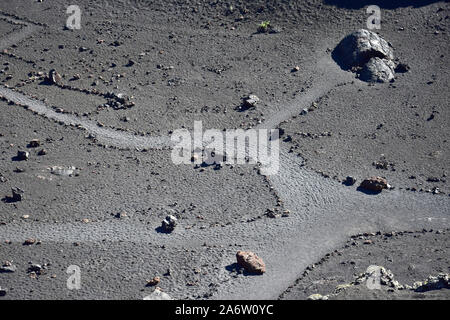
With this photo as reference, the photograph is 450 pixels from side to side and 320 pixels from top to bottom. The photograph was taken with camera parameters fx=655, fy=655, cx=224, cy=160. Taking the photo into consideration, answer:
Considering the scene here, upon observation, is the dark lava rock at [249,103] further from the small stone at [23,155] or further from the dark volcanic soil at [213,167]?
the small stone at [23,155]

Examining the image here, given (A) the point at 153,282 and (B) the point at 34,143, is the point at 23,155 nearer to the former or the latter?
(B) the point at 34,143

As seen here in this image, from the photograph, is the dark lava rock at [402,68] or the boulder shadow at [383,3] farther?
the boulder shadow at [383,3]

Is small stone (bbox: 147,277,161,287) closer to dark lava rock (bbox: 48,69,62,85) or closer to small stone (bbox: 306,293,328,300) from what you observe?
small stone (bbox: 306,293,328,300)

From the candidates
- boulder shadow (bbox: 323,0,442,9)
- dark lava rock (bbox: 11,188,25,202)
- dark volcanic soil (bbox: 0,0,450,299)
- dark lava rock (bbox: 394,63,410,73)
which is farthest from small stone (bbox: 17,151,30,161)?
boulder shadow (bbox: 323,0,442,9)

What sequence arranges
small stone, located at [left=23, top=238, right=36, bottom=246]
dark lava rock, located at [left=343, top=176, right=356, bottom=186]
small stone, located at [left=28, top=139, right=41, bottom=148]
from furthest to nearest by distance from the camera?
small stone, located at [left=28, top=139, right=41, bottom=148], dark lava rock, located at [left=343, top=176, right=356, bottom=186], small stone, located at [left=23, top=238, right=36, bottom=246]

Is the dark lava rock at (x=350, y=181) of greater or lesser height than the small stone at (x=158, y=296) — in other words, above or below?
above

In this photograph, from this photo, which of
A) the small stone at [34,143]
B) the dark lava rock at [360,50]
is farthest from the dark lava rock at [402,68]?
the small stone at [34,143]

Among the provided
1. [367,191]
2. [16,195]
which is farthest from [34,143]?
[367,191]
